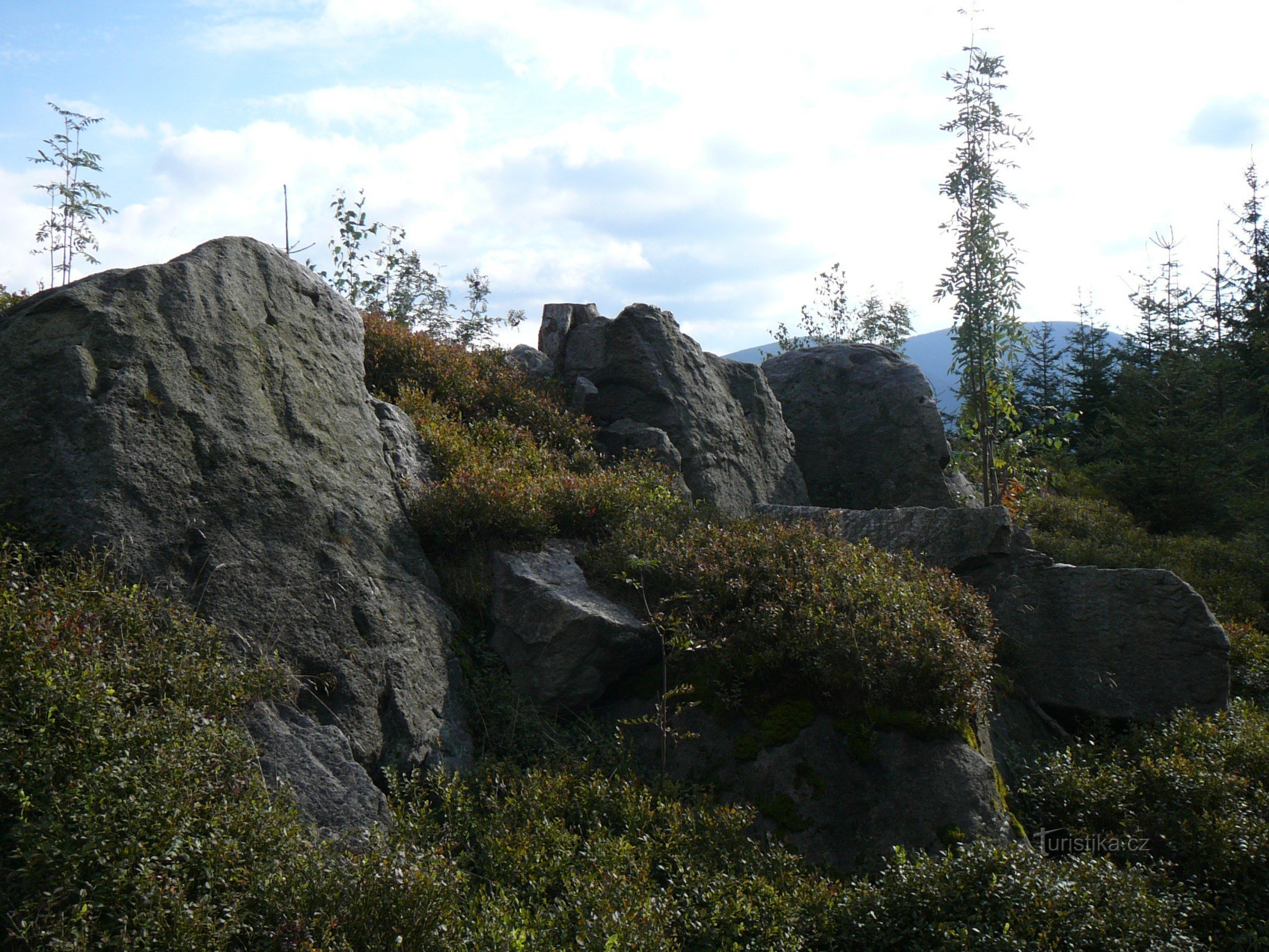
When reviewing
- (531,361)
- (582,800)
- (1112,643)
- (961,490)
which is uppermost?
(531,361)

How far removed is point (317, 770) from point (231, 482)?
8.39ft

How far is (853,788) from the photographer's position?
6348 millimetres

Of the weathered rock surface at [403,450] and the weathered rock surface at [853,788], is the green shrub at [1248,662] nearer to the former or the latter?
the weathered rock surface at [853,788]

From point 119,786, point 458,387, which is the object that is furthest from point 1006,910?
point 458,387

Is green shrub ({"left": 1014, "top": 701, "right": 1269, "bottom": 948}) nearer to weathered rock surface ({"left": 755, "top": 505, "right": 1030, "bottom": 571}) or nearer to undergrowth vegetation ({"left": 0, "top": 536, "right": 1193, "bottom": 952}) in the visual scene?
undergrowth vegetation ({"left": 0, "top": 536, "right": 1193, "bottom": 952})

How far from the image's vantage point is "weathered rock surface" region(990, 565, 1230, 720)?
819 cm

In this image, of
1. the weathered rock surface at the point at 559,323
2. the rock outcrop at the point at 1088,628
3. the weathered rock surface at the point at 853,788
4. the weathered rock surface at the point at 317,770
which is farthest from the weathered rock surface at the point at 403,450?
the rock outcrop at the point at 1088,628

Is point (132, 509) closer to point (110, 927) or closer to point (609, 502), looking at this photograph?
point (110, 927)

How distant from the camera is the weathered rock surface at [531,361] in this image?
1286cm

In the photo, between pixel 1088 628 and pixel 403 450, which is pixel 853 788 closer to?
pixel 1088 628

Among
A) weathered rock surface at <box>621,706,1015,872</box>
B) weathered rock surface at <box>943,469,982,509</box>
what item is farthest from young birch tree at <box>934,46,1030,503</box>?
weathered rock surface at <box>621,706,1015,872</box>

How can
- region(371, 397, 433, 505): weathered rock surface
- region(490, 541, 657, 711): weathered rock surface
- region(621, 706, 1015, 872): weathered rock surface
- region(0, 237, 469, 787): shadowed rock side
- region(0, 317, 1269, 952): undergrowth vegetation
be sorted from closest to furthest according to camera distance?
region(0, 317, 1269, 952): undergrowth vegetation < region(0, 237, 469, 787): shadowed rock side < region(621, 706, 1015, 872): weathered rock surface < region(490, 541, 657, 711): weathered rock surface < region(371, 397, 433, 505): weathered rock surface

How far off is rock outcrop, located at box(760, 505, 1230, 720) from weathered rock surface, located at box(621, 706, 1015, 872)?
2386 mm

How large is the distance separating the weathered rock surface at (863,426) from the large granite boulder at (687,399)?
91cm
